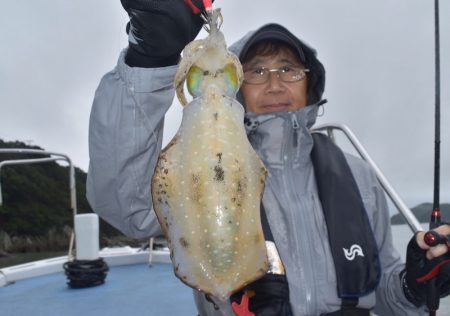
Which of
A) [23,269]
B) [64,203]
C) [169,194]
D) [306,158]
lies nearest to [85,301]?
[23,269]

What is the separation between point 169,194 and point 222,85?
560 mm

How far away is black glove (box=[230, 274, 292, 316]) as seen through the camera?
2.56 meters

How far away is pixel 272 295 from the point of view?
2.58 m

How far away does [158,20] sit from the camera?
2.15m

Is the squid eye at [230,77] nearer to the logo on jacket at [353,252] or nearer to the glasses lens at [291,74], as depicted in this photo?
the glasses lens at [291,74]

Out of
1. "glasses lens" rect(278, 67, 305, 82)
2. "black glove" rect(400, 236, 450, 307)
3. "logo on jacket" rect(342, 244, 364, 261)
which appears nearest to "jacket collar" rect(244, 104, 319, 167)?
"glasses lens" rect(278, 67, 305, 82)

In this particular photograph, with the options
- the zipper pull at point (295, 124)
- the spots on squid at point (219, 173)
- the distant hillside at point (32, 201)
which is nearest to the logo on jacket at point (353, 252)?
the zipper pull at point (295, 124)

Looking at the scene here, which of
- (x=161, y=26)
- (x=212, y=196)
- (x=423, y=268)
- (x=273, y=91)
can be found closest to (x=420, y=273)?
(x=423, y=268)

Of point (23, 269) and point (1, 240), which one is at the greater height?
point (23, 269)

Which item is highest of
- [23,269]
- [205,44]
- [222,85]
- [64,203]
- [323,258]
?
[205,44]

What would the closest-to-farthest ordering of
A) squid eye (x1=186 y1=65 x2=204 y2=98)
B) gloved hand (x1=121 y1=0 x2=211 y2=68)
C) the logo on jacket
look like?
squid eye (x1=186 y1=65 x2=204 y2=98), gloved hand (x1=121 y1=0 x2=211 y2=68), the logo on jacket

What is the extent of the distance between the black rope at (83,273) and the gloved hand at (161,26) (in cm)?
641

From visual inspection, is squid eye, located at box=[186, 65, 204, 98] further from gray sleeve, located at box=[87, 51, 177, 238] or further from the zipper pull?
the zipper pull

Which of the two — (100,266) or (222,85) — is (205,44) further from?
(100,266)
